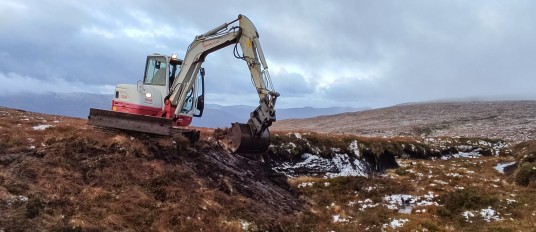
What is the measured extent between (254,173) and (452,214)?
32.3 feet

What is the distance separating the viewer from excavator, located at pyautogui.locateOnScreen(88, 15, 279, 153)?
710 inches

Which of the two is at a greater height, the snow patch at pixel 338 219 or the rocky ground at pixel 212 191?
the rocky ground at pixel 212 191

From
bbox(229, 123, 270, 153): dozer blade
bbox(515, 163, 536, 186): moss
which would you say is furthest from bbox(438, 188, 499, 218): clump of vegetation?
bbox(229, 123, 270, 153): dozer blade

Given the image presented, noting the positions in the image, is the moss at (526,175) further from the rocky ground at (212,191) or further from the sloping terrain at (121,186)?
the sloping terrain at (121,186)

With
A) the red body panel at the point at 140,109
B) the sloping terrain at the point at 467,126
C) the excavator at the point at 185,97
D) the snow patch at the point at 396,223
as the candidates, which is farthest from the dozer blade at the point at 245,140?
the sloping terrain at the point at 467,126

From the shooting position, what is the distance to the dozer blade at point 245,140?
17797 millimetres

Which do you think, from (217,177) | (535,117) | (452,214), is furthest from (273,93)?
(535,117)

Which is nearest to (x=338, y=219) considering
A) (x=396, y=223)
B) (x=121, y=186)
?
(x=396, y=223)

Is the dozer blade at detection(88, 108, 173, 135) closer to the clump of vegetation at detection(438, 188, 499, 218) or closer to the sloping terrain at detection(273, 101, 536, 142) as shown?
the clump of vegetation at detection(438, 188, 499, 218)

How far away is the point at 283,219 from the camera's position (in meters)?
17.0

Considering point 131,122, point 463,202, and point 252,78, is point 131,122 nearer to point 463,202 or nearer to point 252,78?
point 252,78

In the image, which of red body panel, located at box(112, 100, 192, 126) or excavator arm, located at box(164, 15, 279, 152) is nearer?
excavator arm, located at box(164, 15, 279, 152)

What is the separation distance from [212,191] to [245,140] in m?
2.49

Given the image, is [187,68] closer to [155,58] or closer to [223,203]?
[155,58]
